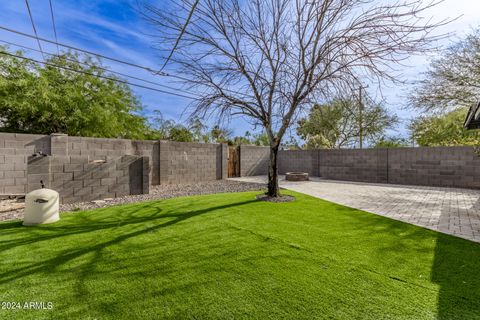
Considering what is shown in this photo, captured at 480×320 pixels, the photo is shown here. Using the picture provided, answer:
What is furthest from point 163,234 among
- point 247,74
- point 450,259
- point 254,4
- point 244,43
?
point 254,4

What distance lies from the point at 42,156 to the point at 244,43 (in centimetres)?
583

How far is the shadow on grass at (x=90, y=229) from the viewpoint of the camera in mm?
2434

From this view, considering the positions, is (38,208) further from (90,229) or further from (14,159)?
(14,159)

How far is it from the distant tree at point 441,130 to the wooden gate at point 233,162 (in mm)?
11431

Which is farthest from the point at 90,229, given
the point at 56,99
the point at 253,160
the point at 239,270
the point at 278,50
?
the point at 253,160

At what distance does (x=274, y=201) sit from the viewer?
19.5ft

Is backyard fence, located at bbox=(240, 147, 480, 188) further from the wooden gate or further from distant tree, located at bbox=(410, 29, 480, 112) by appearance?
distant tree, located at bbox=(410, 29, 480, 112)

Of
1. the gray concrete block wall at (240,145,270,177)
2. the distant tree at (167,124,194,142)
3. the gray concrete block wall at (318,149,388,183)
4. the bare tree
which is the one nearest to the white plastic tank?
the bare tree

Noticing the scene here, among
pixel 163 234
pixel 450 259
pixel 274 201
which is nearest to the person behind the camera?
pixel 450 259

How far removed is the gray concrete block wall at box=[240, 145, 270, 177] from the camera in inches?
533

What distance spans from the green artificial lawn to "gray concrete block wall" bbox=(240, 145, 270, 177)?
31.0 feet

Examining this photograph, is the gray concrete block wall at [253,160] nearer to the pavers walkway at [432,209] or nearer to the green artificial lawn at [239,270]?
the pavers walkway at [432,209]

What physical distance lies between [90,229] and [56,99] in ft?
28.5

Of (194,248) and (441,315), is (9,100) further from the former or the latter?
(441,315)
